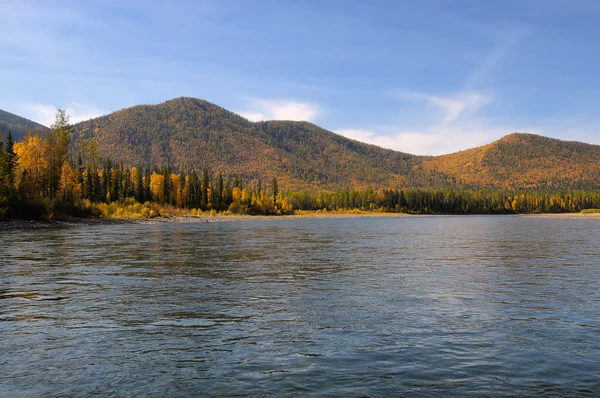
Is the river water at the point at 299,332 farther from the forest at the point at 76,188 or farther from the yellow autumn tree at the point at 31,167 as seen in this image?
the yellow autumn tree at the point at 31,167

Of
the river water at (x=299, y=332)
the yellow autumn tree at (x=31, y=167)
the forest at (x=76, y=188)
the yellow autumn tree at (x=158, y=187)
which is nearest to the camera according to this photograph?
the river water at (x=299, y=332)

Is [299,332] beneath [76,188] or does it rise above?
beneath

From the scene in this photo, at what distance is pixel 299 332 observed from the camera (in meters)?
14.0

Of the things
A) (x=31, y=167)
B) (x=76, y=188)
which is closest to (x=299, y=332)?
(x=31, y=167)

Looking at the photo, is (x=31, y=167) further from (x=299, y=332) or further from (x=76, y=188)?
(x=299, y=332)

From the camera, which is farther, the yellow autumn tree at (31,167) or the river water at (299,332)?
the yellow autumn tree at (31,167)

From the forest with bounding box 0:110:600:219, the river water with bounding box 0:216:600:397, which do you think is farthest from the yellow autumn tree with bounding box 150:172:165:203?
the river water with bounding box 0:216:600:397

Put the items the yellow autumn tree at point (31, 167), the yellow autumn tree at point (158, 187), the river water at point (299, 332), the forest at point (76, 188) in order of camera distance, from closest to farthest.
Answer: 1. the river water at point (299, 332)
2. the forest at point (76, 188)
3. the yellow autumn tree at point (31, 167)
4. the yellow autumn tree at point (158, 187)

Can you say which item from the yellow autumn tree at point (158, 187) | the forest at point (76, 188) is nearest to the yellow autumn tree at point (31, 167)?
the forest at point (76, 188)

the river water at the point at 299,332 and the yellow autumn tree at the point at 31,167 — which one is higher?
the yellow autumn tree at the point at 31,167

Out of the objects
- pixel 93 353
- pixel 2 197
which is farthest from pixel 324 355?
pixel 2 197

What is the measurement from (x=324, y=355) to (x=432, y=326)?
4.43m

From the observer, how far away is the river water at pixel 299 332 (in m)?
9.97

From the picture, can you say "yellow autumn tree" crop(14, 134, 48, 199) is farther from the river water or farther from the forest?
the river water
